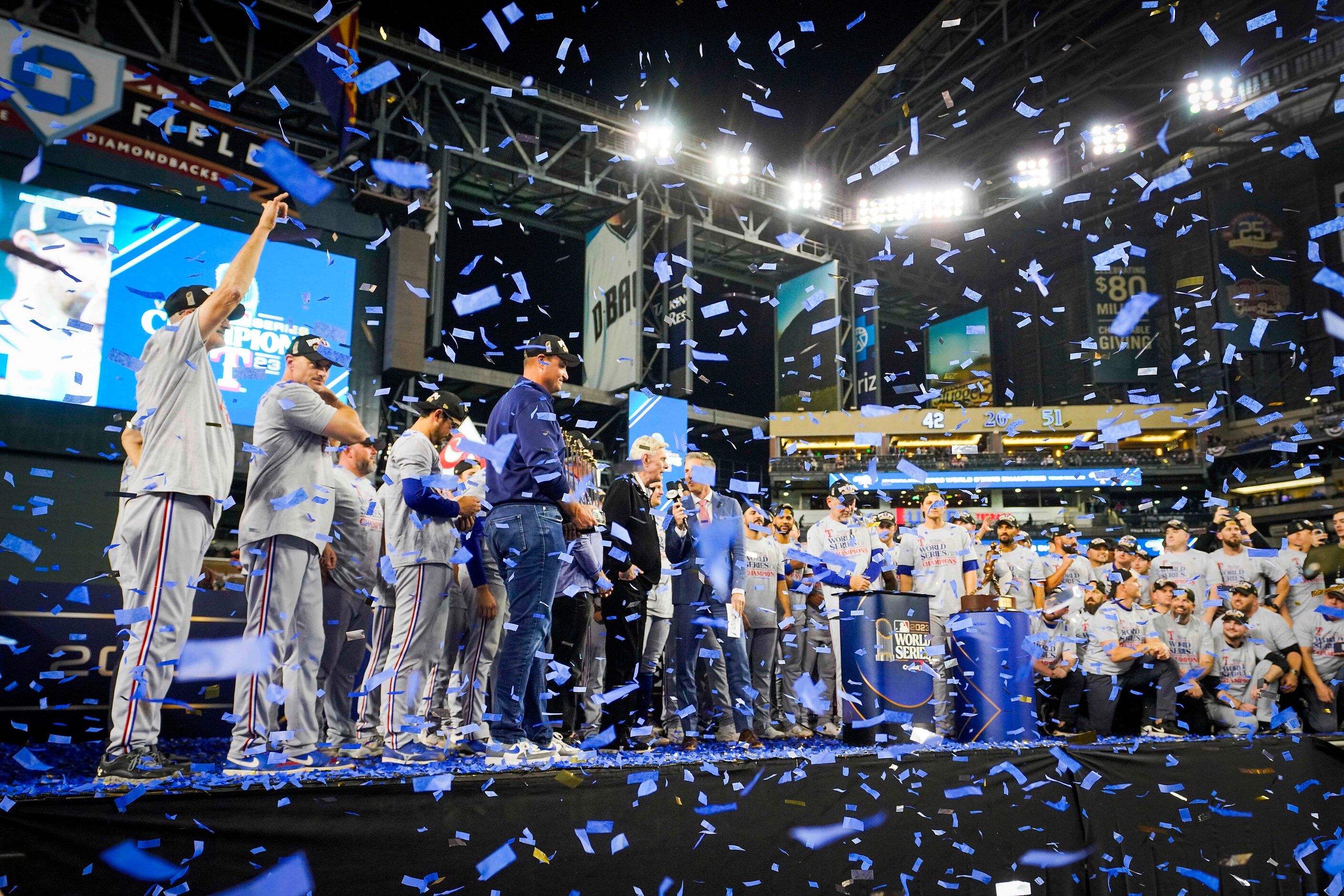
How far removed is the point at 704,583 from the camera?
5.23 meters

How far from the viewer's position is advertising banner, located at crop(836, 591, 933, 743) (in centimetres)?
542

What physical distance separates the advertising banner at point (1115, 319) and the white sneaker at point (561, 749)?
2605 cm

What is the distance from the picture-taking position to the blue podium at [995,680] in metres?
5.52

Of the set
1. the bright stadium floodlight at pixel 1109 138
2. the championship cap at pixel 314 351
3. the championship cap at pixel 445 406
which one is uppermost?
the bright stadium floodlight at pixel 1109 138

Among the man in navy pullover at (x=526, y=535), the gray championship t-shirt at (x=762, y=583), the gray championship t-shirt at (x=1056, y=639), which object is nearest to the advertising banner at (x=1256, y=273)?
the gray championship t-shirt at (x=1056, y=639)

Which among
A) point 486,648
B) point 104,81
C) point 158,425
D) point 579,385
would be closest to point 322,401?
point 158,425

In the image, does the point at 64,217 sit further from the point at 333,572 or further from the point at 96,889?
the point at 96,889

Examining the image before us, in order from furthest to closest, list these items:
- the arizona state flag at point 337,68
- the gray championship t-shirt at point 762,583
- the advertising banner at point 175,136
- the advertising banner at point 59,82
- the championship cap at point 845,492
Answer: the arizona state flag at point 337,68, the advertising banner at point 175,136, the advertising banner at point 59,82, the championship cap at point 845,492, the gray championship t-shirt at point 762,583

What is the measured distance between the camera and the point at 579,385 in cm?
1917

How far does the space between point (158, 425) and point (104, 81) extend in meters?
12.5

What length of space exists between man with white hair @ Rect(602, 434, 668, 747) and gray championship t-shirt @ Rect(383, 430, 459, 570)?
37.7 inches

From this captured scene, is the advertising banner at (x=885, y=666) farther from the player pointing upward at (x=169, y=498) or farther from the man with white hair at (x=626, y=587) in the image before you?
the player pointing upward at (x=169, y=498)

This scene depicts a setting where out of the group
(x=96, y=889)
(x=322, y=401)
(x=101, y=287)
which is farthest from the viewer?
(x=101, y=287)

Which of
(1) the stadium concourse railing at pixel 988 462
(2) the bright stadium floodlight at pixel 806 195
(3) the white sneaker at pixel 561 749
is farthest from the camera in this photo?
(1) the stadium concourse railing at pixel 988 462
